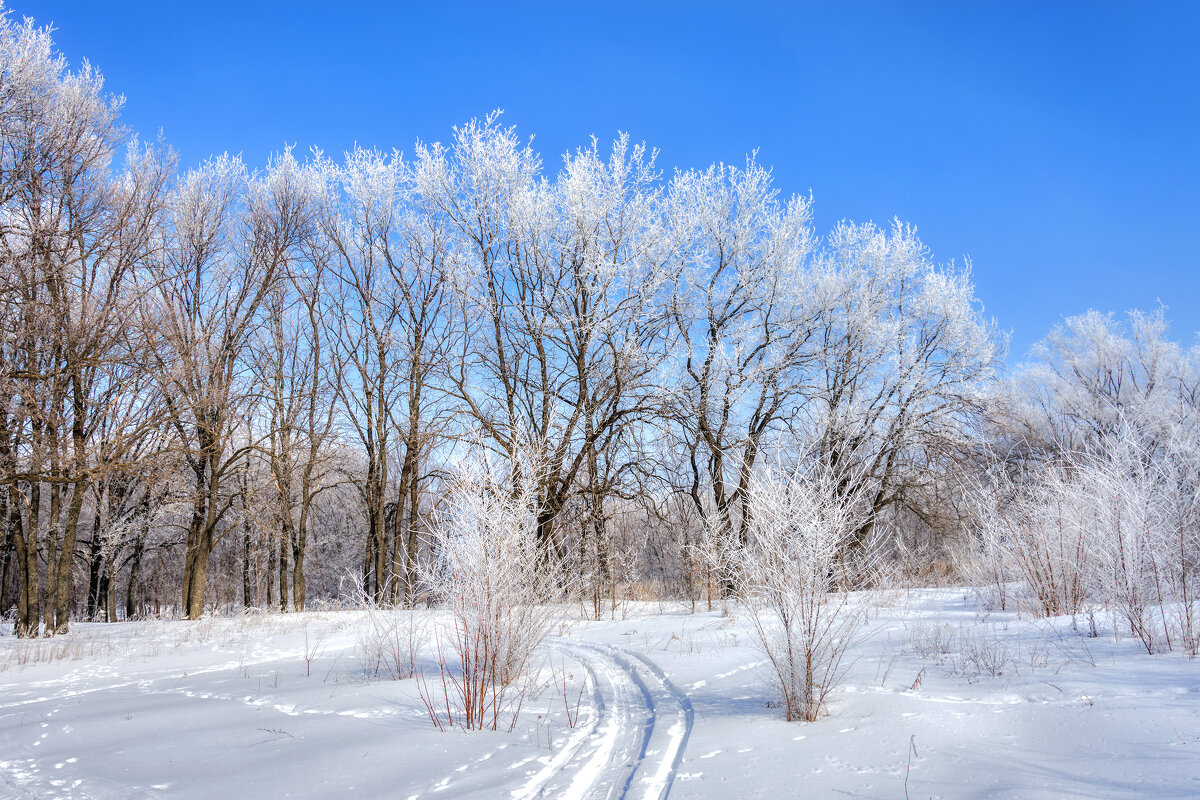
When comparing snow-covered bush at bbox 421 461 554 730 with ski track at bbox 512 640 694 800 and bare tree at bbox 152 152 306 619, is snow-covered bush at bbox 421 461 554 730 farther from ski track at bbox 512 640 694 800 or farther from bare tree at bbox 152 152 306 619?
bare tree at bbox 152 152 306 619

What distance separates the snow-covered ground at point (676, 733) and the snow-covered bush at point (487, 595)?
312 millimetres

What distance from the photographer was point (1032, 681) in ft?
15.6

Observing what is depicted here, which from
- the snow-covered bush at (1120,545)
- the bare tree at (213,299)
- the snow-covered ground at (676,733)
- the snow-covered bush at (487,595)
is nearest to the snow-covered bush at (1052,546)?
the snow-covered bush at (1120,545)

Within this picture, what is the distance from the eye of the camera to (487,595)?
5664 millimetres

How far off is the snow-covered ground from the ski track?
0.8 inches

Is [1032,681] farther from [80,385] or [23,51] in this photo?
[23,51]

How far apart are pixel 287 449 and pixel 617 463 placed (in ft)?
29.6

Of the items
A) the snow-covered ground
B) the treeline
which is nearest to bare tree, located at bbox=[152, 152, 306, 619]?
the treeline

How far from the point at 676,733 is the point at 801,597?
1.38 meters

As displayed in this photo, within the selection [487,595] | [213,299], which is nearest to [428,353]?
[213,299]

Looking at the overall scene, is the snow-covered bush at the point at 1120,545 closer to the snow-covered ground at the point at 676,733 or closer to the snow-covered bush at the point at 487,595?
the snow-covered ground at the point at 676,733

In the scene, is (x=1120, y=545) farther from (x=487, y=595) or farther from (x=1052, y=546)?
(x=487, y=595)

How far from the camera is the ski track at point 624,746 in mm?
3730

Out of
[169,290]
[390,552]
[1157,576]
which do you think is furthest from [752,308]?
[390,552]
